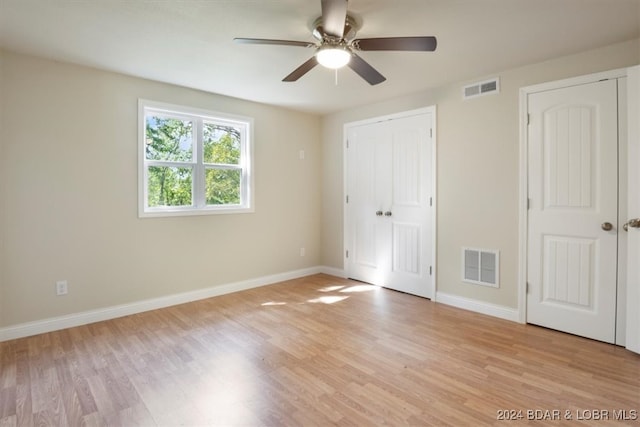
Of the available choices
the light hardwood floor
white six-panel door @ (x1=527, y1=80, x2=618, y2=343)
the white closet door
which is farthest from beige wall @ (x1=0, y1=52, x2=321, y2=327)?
the white closet door

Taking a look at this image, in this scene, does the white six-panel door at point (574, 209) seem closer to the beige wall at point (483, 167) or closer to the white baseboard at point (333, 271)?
the beige wall at point (483, 167)

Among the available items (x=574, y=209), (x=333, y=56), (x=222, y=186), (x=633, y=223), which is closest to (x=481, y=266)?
(x=574, y=209)

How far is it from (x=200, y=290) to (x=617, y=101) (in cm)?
444

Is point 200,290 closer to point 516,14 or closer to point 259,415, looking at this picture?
point 259,415

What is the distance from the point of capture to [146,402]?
195 centimetres

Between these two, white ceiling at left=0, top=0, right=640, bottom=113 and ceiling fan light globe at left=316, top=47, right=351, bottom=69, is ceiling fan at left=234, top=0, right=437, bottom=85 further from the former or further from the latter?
white ceiling at left=0, top=0, right=640, bottom=113

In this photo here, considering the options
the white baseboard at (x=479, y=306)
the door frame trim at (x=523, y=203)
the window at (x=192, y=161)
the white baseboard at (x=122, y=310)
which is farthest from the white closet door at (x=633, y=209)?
the window at (x=192, y=161)

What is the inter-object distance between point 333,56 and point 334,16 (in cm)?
38

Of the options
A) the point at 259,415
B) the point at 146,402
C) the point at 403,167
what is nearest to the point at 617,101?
the point at 403,167

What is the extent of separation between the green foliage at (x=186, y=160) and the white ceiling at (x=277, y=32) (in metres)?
0.59

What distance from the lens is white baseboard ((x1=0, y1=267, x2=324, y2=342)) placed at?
9.30ft

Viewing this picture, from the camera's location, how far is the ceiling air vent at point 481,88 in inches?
128

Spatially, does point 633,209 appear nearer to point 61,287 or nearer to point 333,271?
point 333,271

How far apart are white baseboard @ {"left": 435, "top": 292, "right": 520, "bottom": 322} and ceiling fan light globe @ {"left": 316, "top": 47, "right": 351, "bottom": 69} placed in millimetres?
2760
